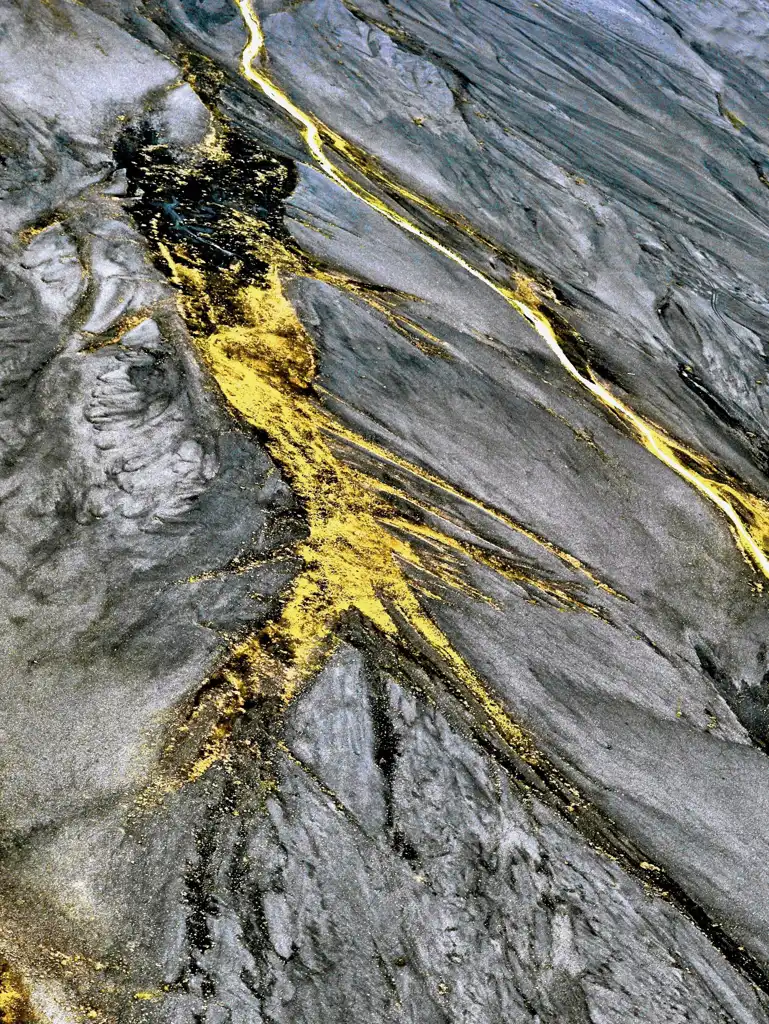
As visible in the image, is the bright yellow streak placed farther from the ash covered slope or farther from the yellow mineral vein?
the yellow mineral vein

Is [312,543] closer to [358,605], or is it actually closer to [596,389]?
[358,605]

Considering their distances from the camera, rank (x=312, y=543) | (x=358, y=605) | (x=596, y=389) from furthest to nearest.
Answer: (x=596, y=389)
(x=312, y=543)
(x=358, y=605)

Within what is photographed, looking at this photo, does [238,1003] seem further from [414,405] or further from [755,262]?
[755,262]

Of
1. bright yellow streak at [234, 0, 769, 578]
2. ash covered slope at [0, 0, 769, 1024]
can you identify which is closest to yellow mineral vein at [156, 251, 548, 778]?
ash covered slope at [0, 0, 769, 1024]

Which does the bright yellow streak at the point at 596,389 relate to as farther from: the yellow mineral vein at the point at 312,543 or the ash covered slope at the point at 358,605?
the yellow mineral vein at the point at 312,543

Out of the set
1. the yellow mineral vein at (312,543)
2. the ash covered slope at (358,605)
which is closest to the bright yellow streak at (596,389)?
the ash covered slope at (358,605)

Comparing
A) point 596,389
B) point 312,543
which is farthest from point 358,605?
point 596,389

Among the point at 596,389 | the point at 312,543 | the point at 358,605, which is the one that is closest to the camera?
the point at 358,605
